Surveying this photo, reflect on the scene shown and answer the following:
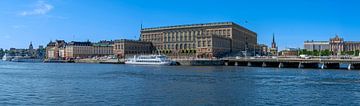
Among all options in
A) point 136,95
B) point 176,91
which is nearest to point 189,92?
point 176,91

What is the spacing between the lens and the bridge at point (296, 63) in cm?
11899

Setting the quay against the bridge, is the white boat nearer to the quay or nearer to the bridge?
the quay

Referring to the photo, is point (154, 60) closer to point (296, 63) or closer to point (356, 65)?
point (296, 63)

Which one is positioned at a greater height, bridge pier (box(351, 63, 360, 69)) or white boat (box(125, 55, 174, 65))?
white boat (box(125, 55, 174, 65))

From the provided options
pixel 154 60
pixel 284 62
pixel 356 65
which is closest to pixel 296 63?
pixel 284 62

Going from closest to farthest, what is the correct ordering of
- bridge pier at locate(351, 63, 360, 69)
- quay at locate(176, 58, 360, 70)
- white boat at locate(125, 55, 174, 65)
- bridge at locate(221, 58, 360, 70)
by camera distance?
bridge at locate(221, 58, 360, 70), bridge pier at locate(351, 63, 360, 69), quay at locate(176, 58, 360, 70), white boat at locate(125, 55, 174, 65)

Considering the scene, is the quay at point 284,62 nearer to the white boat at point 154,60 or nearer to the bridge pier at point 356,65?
the bridge pier at point 356,65

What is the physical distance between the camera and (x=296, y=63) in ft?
449

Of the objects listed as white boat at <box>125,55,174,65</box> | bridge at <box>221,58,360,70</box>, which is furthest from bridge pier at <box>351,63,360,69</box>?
white boat at <box>125,55,174,65</box>

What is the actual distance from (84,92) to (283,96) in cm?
2007

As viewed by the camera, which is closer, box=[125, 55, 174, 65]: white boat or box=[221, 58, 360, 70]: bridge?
box=[221, 58, 360, 70]: bridge

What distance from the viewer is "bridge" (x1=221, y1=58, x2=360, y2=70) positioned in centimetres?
11899

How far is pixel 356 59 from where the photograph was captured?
118188 mm

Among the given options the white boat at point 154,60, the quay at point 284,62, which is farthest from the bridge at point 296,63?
the white boat at point 154,60
